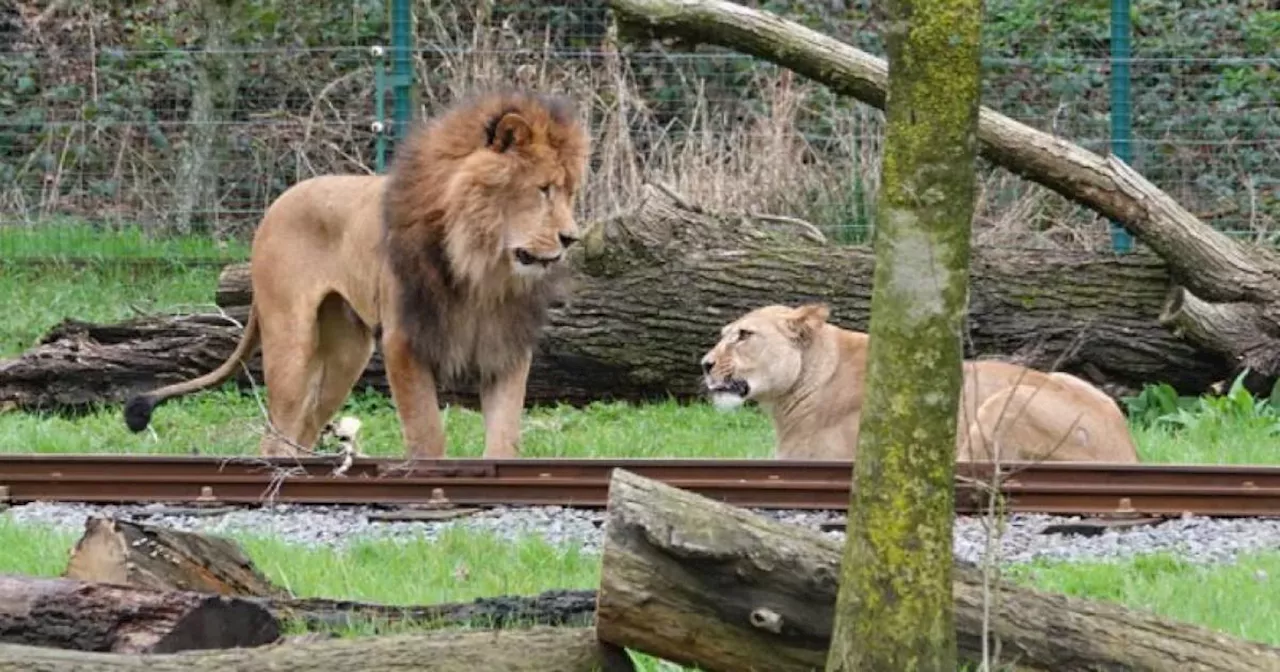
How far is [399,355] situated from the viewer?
32.6 ft

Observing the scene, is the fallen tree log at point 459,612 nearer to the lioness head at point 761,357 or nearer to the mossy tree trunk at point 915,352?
the mossy tree trunk at point 915,352

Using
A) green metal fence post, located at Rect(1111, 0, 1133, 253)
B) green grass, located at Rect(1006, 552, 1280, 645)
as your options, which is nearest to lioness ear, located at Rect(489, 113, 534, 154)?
green grass, located at Rect(1006, 552, 1280, 645)

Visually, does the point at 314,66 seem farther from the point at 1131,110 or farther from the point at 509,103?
the point at 509,103

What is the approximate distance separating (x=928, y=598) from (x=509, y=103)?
240 inches

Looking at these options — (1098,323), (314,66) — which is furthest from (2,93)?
(1098,323)

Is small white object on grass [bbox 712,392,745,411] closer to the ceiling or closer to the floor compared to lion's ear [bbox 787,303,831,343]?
closer to the floor

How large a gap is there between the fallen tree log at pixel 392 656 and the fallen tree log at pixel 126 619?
12.9 inches

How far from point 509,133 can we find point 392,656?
551 centimetres

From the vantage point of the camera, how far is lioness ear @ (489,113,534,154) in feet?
32.6

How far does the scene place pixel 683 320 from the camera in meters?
11.8

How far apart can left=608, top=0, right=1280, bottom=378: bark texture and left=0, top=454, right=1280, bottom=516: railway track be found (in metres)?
2.53

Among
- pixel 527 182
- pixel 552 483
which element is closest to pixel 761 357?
pixel 527 182

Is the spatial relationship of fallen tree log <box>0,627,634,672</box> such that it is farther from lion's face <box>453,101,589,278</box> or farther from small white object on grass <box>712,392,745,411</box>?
lion's face <box>453,101,589,278</box>

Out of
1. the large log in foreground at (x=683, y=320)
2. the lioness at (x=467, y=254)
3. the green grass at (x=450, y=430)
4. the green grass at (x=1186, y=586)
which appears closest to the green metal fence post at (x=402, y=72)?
the large log in foreground at (x=683, y=320)
